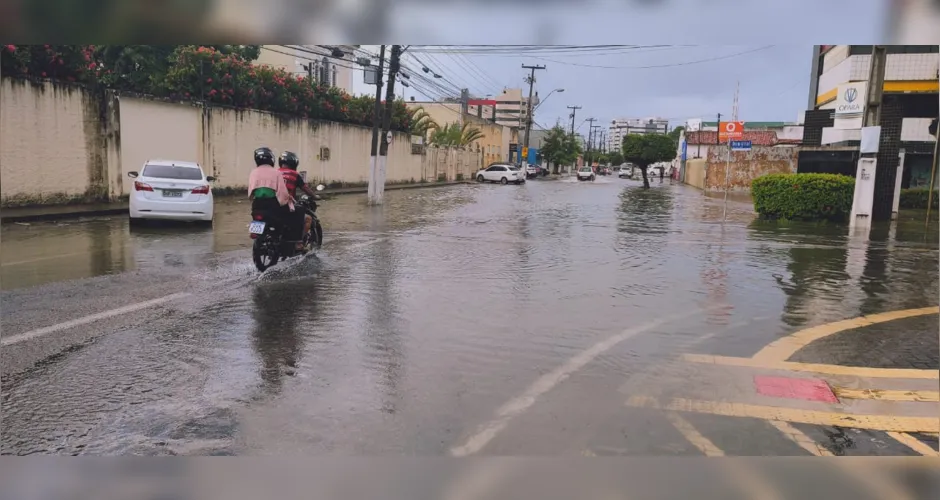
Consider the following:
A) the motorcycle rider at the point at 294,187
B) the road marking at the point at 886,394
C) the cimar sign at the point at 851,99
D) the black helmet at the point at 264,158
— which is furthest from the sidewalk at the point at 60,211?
the cimar sign at the point at 851,99

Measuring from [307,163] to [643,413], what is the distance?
27.2 meters

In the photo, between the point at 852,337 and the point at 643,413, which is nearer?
the point at 643,413

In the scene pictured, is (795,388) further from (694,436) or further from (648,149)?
(648,149)

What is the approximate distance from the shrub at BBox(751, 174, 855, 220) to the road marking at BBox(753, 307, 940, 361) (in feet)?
36.8

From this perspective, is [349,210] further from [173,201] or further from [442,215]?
[173,201]

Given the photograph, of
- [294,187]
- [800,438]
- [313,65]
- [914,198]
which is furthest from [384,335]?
[313,65]

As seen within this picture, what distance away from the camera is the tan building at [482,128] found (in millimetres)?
66312

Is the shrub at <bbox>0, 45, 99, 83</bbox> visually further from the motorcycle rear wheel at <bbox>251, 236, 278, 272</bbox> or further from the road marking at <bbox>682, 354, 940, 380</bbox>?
the road marking at <bbox>682, 354, 940, 380</bbox>

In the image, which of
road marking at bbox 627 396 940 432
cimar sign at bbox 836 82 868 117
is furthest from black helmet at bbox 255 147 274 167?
cimar sign at bbox 836 82 868 117

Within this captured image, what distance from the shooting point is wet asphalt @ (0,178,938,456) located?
4184 mm

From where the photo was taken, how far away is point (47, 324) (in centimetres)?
632

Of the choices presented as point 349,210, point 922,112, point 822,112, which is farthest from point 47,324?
point 822,112

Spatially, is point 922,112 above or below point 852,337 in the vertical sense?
above

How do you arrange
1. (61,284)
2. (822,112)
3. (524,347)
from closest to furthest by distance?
1. (524,347)
2. (61,284)
3. (822,112)
